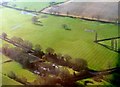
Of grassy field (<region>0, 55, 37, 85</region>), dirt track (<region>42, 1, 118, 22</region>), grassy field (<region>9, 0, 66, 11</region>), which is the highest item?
grassy field (<region>9, 0, 66, 11</region>)

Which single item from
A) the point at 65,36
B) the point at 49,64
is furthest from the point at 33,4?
the point at 49,64

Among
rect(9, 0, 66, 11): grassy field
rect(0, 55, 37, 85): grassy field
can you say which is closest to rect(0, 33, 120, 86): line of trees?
rect(0, 55, 37, 85): grassy field

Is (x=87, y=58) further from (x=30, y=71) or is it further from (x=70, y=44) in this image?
(x=30, y=71)

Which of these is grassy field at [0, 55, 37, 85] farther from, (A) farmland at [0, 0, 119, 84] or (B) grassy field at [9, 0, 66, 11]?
(B) grassy field at [9, 0, 66, 11]

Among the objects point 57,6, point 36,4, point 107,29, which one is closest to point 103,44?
point 107,29

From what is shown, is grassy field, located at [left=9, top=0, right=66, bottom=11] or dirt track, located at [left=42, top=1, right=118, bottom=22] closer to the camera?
dirt track, located at [left=42, top=1, right=118, bottom=22]
